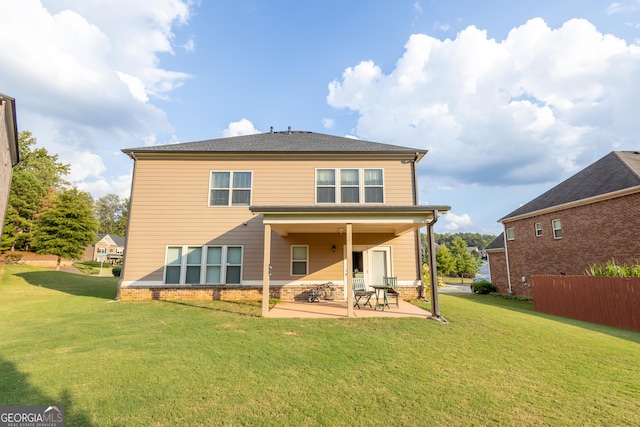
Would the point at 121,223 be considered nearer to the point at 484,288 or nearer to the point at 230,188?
the point at 230,188

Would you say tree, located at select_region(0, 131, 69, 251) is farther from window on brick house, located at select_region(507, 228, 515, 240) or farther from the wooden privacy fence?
window on brick house, located at select_region(507, 228, 515, 240)

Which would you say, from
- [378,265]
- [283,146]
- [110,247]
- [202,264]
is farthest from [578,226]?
[110,247]

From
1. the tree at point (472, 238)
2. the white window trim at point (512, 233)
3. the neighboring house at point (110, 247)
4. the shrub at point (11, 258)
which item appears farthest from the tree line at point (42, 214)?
the tree at point (472, 238)

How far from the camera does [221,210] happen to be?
11086mm

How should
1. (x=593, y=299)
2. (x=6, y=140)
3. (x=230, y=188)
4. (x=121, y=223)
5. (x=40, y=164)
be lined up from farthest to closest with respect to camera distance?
1. (x=121, y=223)
2. (x=40, y=164)
3. (x=6, y=140)
4. (x=230, y=188)
5. (x=593, y=299)

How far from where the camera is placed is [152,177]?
36.9ft

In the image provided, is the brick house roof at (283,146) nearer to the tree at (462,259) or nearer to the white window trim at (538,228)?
the white window trim at (538,228)

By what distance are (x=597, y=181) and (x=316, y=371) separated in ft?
58.2

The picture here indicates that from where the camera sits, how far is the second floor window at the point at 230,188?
11195mm

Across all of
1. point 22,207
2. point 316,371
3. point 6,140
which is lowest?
point 316,371

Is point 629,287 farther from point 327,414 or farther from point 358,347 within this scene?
point 327,414

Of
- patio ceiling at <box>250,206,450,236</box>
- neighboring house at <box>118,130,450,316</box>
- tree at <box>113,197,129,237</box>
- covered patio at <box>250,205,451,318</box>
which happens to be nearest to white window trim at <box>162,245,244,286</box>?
neighboring house at <box>118,130,450,316</box>

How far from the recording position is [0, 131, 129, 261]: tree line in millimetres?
24203

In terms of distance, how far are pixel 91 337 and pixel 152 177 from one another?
709cm
